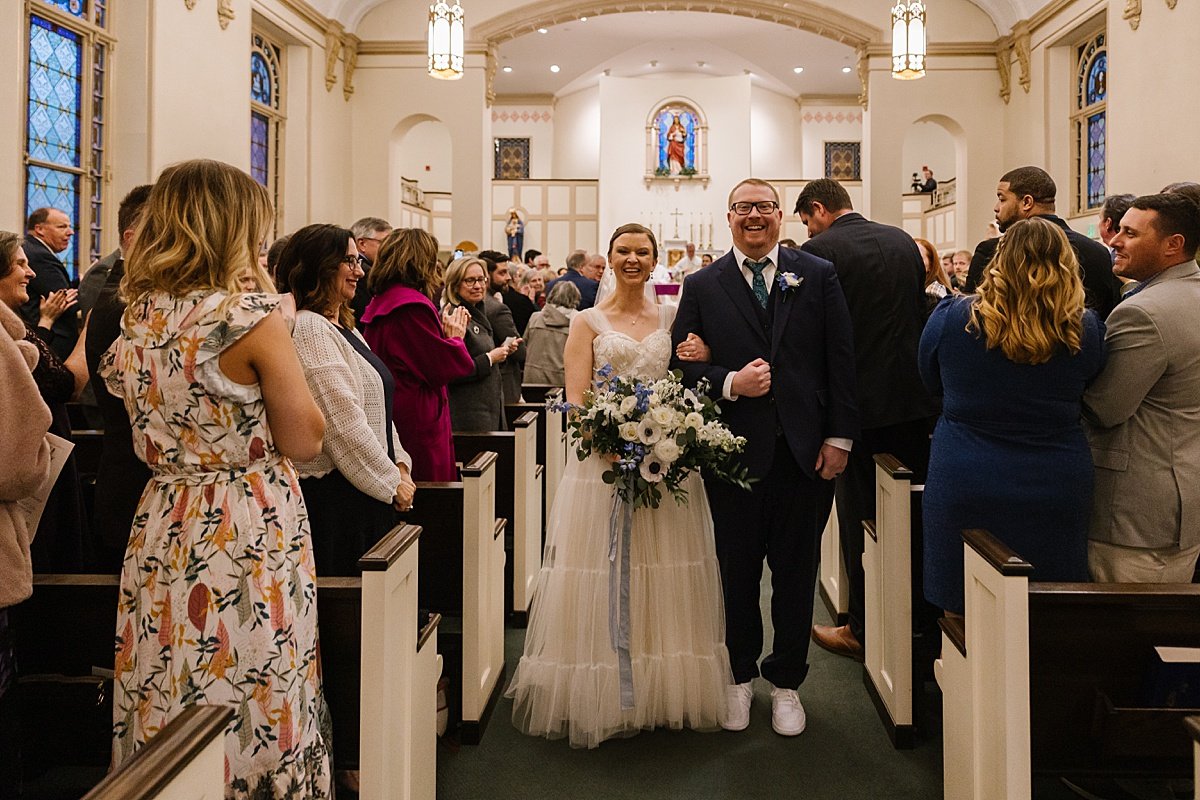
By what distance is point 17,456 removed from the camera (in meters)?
2.05

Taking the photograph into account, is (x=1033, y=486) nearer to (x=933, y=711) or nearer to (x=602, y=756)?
(x=933, y=711)

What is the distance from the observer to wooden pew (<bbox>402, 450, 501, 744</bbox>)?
3256 millimetres

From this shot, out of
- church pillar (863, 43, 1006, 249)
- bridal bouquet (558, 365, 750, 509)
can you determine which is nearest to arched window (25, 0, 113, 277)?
bridal bouquet (558, 365, 750, 509)

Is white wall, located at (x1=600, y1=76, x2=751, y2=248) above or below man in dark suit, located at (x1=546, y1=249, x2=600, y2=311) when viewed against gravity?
above

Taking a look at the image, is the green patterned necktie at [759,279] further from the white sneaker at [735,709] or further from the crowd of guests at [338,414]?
the white sneaker at [735,709]

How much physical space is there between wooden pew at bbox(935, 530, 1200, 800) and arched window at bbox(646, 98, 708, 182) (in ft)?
56.9

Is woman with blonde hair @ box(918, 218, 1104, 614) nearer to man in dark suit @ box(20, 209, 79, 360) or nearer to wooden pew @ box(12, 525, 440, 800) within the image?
wooden pew @ box(12, 525, 440, 800)

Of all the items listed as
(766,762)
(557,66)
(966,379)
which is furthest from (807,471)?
(557,66)

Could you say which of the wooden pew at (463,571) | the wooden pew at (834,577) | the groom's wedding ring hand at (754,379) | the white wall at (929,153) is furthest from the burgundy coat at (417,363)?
the white wall at (929,153)

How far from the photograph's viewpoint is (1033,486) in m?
2.56

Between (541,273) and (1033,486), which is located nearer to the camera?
(1033,486)

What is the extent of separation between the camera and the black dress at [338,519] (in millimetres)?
2760

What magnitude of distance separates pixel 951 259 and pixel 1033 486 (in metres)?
6.83

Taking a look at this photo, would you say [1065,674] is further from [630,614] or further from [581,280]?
[581,280]
